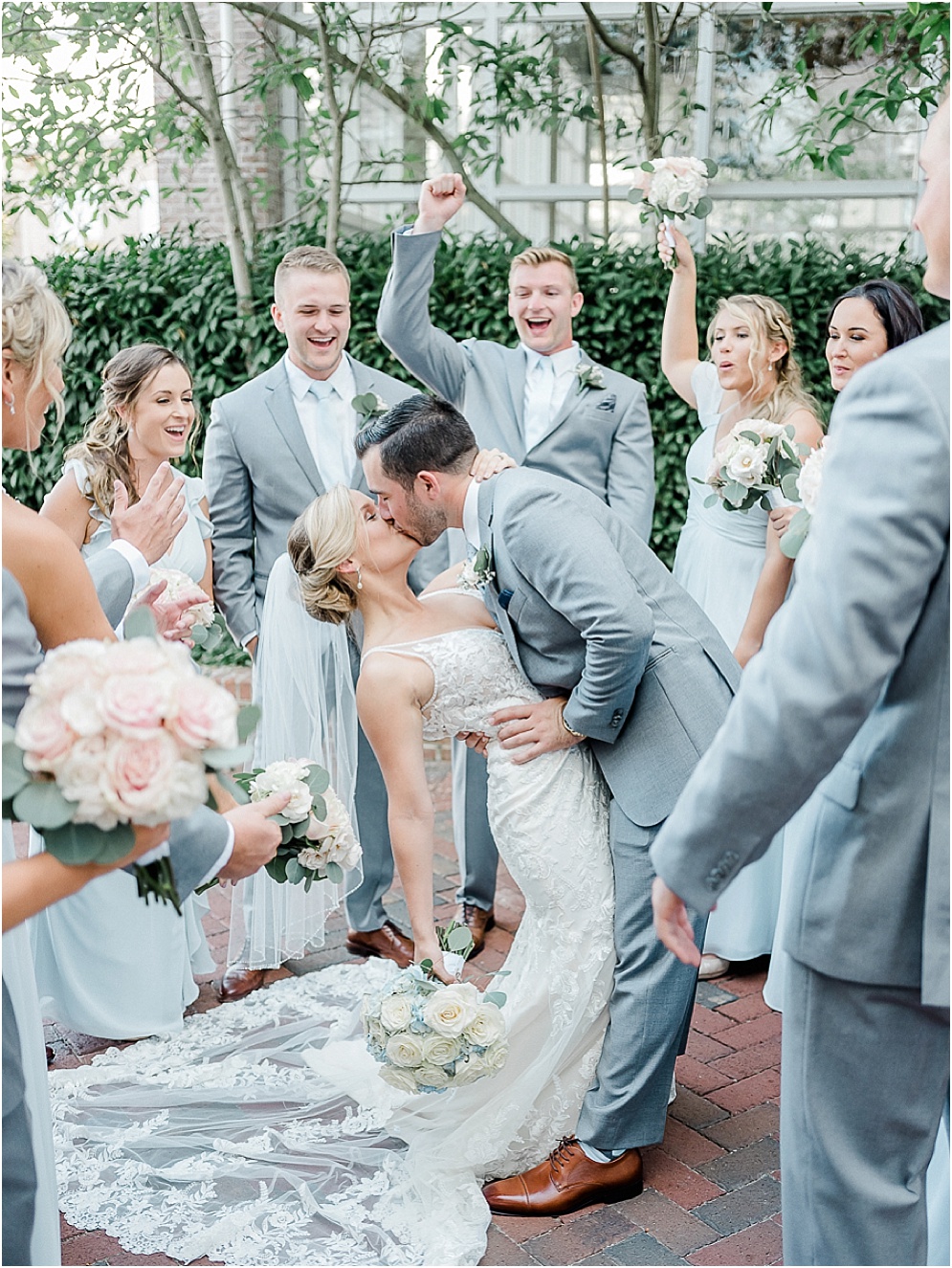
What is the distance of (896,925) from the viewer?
70.2 inches

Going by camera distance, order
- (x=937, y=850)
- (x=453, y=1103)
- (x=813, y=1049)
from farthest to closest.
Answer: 1. (x=453, y=1103)
2. (x=813, y=1049)
3. (x=937, y=850)

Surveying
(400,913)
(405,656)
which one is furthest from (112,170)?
(405,656)

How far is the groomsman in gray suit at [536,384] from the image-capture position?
4751 mm

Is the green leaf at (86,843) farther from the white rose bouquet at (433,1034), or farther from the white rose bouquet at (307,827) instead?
the white rose bouquet at (433,1034)

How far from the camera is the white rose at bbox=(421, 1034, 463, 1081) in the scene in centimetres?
267

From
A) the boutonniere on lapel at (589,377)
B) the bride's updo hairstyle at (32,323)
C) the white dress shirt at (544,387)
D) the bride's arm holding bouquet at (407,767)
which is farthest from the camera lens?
the white dress shirt at (544,387)

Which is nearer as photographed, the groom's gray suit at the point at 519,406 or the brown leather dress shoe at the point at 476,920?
the brown leather dress shoe at the point at 476,920

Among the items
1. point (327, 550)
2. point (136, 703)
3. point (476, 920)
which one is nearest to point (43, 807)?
point (136, 703)

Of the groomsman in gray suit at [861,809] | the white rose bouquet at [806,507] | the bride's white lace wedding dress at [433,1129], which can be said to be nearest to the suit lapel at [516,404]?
the bride's white lace wedding dress at [433,1129]

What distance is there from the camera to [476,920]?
445cm

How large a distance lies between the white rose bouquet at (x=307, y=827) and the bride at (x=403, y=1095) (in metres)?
0.39

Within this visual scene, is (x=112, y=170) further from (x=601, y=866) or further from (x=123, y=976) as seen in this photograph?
(x=601, y=866)

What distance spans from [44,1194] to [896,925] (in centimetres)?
146

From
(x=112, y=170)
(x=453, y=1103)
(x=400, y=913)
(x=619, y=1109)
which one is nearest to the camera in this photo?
(x=619, y=1109)
